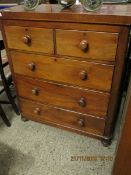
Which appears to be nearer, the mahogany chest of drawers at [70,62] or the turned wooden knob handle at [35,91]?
the mahogany chest of drawers at [70,62]

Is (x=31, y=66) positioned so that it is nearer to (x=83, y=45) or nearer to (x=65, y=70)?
(x=65, y=70)

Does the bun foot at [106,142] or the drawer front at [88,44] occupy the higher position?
the drawer front at [88,44]

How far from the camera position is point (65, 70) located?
Answer: 3.86 feet

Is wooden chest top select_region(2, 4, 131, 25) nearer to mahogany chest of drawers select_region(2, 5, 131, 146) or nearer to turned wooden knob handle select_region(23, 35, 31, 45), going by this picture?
mahogany chest of drawers select_region(2, 5, 131, 146)

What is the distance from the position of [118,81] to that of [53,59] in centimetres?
44

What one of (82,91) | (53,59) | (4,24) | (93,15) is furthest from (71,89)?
(4,24)

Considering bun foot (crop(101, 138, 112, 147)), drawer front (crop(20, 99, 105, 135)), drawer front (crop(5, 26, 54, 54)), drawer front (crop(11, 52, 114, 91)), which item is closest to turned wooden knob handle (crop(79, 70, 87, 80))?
drawer front (crop(11, 52, 114, 91))

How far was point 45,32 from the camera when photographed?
1088mm

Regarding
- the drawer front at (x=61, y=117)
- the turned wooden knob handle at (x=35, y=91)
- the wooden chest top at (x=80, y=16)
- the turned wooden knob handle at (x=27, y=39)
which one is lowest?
the drawer front at (x=61, y=117)

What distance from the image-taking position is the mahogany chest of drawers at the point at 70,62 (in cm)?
97

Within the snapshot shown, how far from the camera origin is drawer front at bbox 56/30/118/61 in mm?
966

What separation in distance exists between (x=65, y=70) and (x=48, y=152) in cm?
68
